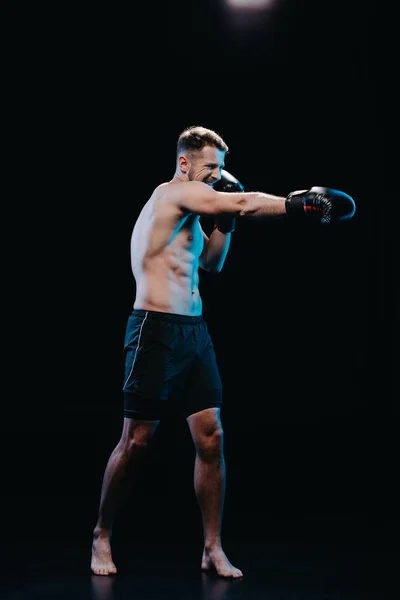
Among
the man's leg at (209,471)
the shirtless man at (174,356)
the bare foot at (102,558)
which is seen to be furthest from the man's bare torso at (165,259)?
the bare foot at (102,558)

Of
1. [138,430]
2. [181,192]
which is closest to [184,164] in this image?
[181,192]

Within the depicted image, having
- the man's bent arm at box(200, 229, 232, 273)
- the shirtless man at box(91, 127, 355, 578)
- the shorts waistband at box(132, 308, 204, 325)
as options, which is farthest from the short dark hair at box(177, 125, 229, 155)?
the shorts waistband at box(132, 308, 204, 325)

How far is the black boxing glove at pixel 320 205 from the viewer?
271cm

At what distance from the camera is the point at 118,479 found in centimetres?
294

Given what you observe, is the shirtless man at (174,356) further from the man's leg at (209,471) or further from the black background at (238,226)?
the black background at (238,226)

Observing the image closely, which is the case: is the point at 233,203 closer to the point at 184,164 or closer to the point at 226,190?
the point at 184,164

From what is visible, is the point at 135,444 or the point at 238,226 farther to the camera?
the point at 238,226

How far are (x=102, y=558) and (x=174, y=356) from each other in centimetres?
73

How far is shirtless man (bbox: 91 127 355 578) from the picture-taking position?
2924 mm

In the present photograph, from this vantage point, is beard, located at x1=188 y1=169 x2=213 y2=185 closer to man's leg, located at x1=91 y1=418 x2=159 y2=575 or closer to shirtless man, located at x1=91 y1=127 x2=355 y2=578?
shirtless man, located at x1=91 y1=127 x2=355 y2=578

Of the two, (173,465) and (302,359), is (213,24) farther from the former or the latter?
(173,465)

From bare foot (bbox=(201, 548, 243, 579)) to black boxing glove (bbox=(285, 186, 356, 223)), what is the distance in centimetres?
116

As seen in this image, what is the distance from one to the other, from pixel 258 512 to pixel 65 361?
1.80 m

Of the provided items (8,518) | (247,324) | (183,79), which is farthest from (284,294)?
(8,518)
